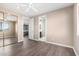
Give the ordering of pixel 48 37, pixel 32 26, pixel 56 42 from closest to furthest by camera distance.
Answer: pixel 56 42, pixel 48 37, pixel 32 26

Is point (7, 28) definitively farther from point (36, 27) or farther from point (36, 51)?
point (36, 51)

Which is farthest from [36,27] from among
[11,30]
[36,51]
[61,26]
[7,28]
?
[36,51]

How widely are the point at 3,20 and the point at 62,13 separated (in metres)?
4.01

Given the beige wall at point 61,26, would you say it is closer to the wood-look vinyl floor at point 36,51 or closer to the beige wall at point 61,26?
the beige wall at point 61,26

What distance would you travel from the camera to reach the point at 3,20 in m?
4.97

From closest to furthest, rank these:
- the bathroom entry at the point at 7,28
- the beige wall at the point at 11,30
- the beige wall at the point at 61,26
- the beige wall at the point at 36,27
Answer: the beige wall at the point at 61,26 < the bathroom entry at the point at 7,28 < the beige wall at the point at 11,30 < the beige wall at the point at 36,27

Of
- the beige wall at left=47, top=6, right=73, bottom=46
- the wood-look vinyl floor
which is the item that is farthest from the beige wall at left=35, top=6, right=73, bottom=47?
the wood-look vinyl floor

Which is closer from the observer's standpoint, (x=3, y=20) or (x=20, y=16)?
(x=3, y=20)

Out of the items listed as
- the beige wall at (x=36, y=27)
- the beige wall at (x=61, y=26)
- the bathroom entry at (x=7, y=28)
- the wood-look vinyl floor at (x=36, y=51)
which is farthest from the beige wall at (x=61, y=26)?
the bathroom entry at (x=7, y=28)

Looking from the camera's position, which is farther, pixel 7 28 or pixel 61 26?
pixel 7 28

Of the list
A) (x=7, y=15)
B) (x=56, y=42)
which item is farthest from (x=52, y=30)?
(x=7, y=15)

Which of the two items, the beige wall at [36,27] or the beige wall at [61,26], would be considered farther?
the beige wall at [36,27]

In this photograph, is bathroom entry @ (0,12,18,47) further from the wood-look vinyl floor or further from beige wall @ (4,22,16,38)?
the wood-look vinyl floor

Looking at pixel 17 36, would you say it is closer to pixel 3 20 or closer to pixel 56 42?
pixel 3 20
